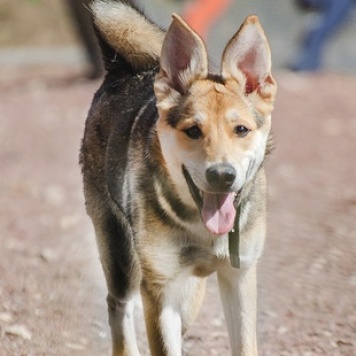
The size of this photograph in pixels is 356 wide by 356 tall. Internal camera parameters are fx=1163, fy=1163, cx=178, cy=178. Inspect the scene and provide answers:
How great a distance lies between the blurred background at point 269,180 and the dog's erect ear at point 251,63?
5.00ft

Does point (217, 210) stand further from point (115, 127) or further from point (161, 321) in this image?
point (115, 127)

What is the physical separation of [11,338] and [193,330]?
3.24ft

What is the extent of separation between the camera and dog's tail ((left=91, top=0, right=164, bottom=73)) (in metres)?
5.84

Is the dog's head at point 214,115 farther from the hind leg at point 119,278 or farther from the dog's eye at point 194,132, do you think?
the hind leg at point 119,278

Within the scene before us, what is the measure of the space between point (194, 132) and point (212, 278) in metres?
2.71

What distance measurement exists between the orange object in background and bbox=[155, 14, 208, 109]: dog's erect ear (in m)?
9.48

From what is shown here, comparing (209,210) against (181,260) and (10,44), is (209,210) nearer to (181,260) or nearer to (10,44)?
(181,260)

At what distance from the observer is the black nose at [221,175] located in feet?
15.0

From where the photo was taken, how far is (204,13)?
580 inches

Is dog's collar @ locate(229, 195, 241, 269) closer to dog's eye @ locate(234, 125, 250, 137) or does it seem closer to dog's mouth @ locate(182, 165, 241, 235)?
dog's mouth @ locate(182, 165, 241, 235)

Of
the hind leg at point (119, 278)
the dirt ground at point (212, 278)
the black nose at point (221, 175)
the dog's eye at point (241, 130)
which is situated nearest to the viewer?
the black nose at point (221, 175)

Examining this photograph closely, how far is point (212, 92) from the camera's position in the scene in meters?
4.90

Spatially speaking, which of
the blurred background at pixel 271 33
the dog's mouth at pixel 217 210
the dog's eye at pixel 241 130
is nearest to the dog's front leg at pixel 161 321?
the dog's mouth at pixel 217 210

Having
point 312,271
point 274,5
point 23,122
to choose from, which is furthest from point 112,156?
point 274,5
